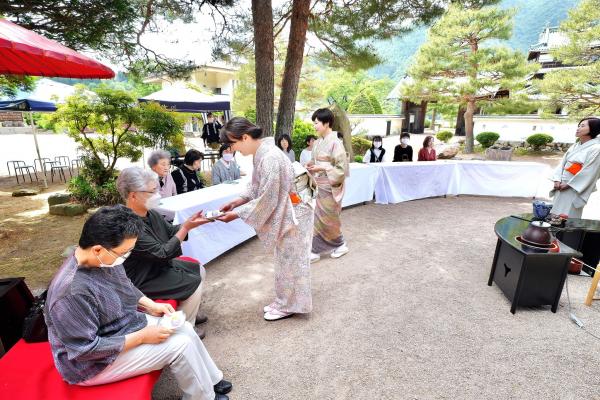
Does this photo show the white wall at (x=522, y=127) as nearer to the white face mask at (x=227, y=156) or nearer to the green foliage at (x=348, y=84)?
the green foliage at (x=348, y=84)

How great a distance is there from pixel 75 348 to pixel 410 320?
8.58 feet

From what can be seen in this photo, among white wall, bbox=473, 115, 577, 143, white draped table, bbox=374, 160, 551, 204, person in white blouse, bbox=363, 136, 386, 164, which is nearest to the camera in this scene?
white draped table, bbox=374, 160, 551, 204

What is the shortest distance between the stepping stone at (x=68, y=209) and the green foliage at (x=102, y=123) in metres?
0.96

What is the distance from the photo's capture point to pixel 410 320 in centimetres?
301

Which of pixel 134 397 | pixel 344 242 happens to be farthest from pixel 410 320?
pixel 134 397

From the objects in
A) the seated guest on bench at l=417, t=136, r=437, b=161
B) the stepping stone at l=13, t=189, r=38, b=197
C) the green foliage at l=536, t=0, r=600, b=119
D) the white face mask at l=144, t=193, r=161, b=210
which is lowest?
the stepping stone at l=13, t=189, r=38, b=197

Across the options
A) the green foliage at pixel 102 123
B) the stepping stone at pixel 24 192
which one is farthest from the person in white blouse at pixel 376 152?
the stepping stone at pixel 24 192

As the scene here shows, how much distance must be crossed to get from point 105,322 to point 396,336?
2241 mm

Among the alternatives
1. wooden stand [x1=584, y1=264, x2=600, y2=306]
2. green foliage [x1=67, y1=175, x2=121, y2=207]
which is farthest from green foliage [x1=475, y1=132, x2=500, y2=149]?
green foliage [x1=67, y1=175, x2=121, y2=207]

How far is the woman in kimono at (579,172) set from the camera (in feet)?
12.7

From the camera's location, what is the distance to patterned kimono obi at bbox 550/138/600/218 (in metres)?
3.90

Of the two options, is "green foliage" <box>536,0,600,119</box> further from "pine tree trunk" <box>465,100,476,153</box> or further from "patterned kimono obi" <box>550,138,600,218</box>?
"patterned kimono obi" <box>550,138,600,218</box>

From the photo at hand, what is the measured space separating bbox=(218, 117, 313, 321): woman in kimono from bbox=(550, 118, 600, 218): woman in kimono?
139 inches

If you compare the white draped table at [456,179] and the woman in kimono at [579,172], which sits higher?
the woman in kimono at [579,172]
